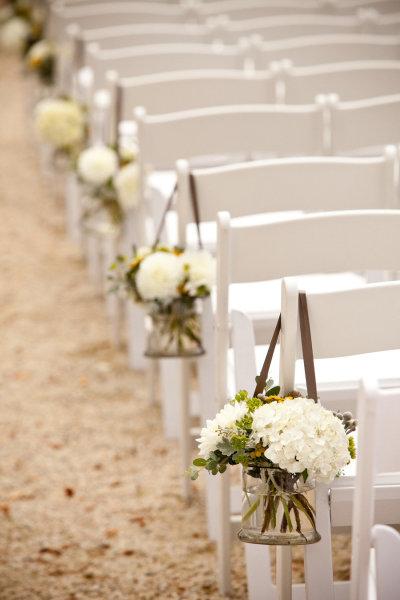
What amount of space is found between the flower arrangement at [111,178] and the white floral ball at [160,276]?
1.27 m

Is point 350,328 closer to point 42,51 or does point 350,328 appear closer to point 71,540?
point 71,540

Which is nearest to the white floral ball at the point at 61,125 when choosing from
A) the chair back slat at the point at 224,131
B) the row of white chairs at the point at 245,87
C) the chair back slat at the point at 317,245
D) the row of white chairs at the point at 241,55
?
the row of white chairs at the point at 241,55

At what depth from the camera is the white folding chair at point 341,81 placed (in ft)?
16.9

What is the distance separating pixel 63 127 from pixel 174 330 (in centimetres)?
263

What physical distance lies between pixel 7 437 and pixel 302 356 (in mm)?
2464

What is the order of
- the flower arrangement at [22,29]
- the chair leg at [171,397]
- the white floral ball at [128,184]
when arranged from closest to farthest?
the chair leg at [171,397], the white floral ball at [128,184], the flower arrangement at [22,29]

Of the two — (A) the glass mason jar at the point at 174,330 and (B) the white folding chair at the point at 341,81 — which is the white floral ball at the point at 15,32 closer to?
(B) the white folding chair at the point at 341,81

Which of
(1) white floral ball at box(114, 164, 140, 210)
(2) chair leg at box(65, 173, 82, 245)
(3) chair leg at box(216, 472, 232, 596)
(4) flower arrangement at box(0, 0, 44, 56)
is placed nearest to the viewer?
(3) chair leg at box(216, 472, 232, 596)

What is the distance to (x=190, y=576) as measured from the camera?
3564 millimetres

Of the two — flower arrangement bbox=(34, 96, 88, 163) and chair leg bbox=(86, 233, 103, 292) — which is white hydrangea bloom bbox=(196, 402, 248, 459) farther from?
chair leg bbox=(86, 233, 103, 292)

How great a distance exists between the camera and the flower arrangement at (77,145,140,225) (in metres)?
4.77

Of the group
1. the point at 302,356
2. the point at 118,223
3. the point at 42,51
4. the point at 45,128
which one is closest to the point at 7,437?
the point at 118,223

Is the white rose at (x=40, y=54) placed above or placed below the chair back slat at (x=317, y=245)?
above

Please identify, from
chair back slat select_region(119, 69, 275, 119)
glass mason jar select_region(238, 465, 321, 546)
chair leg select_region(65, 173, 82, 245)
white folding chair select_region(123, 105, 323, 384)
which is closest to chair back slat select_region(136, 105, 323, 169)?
white folding chair select_region(123, 105, 323, 384)
